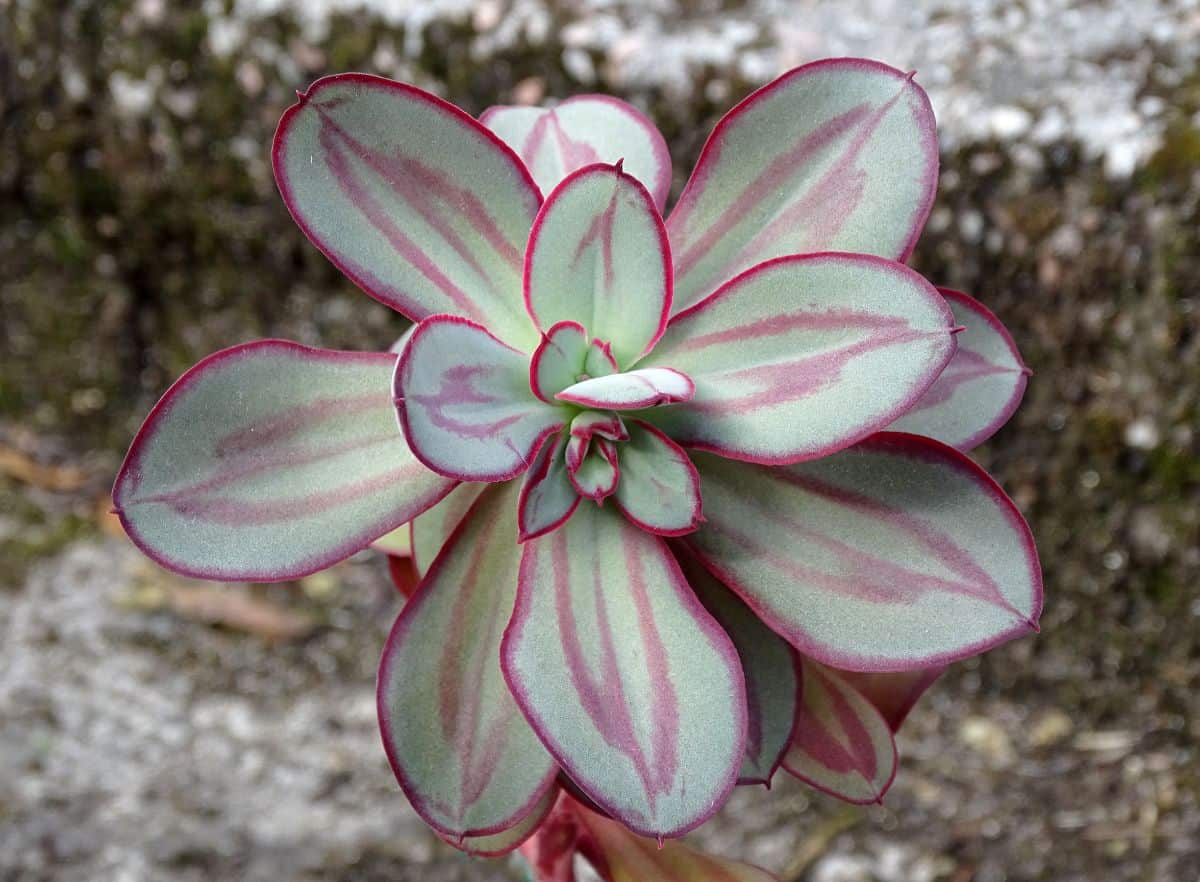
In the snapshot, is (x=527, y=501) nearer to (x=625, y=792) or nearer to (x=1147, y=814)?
(x=625, y=792)

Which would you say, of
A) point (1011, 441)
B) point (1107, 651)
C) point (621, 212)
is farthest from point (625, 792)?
point (1107, 651)

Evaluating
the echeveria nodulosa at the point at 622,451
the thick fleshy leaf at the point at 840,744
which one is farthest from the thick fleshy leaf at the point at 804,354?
the thick fleshy leaf at the point at 840,744

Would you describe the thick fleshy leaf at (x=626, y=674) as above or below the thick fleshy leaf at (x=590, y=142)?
below

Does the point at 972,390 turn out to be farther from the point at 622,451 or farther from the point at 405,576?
the point at 405,576

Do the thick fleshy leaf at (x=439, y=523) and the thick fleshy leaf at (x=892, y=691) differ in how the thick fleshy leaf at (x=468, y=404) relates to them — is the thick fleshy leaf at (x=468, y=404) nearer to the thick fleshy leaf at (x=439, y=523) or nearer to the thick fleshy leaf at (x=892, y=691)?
the thick fleshy leaf at (x=439, y=523)

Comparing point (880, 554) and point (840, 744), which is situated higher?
point (880, 554)

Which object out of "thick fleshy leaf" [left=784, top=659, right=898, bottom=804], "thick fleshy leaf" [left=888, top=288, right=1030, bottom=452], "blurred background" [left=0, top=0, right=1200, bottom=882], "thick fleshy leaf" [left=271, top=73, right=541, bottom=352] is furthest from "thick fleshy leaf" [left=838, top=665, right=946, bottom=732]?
"blurred background" [left=0, top=0, right=1200, bottom=882]

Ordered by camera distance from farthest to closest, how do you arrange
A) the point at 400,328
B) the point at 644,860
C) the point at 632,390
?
the point at 400,328 → the point at 644,860 → the point at 632,390

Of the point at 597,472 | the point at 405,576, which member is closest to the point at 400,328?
the point at 405,576
